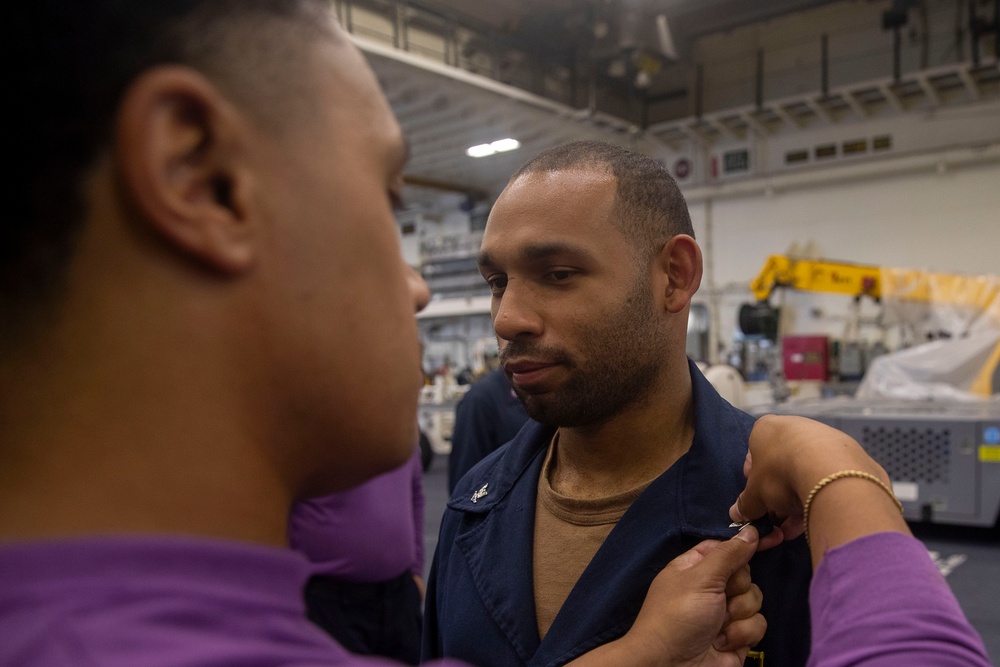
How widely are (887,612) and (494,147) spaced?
12716 millimetres

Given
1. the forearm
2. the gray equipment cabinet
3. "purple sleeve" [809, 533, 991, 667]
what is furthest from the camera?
the gray equipment cabinet

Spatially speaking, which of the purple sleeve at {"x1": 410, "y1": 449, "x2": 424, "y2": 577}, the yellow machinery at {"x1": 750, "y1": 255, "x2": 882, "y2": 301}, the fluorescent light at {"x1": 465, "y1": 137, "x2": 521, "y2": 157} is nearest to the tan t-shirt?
the purple sleeve at {"x1": 410, "y1": 449, "x2": 424, "y2": 577}

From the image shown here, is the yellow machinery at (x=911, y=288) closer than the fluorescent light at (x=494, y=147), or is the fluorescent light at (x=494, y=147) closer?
the yellow machinery at (x=911, y=288)

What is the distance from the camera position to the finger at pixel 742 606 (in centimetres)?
116

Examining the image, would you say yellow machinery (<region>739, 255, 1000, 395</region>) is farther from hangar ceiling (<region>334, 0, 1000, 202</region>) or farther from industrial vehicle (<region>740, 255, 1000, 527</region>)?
hangar ceiling (<region>334, 0, 1000, 202</region>)

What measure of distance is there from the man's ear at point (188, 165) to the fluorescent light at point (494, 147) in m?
12.4

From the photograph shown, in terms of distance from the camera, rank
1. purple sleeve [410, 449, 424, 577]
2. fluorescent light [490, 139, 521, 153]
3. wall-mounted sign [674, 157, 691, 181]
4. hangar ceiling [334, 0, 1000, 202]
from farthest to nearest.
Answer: wall-mounted sign [674, 157, 691, 181] < fluorescent light [490, 139, 521, 153] < hangar ceiling [334, 0, 1000, 202] < purple sleeve [410, 449, 424, 577]

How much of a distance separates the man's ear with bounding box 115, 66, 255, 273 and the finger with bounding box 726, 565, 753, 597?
98cm

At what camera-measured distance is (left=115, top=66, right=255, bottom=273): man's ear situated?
49cm

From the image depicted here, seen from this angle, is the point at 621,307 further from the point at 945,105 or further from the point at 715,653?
the point at 945,105

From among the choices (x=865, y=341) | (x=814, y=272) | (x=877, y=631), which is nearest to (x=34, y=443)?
(x=877, y=631)

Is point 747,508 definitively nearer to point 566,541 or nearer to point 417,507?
point 566,541

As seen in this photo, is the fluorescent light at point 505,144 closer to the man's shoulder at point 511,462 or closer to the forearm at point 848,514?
the man's shoulder at point 511,462

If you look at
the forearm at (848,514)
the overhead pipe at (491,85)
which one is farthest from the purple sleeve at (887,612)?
the overhead pipe at (491,85)
